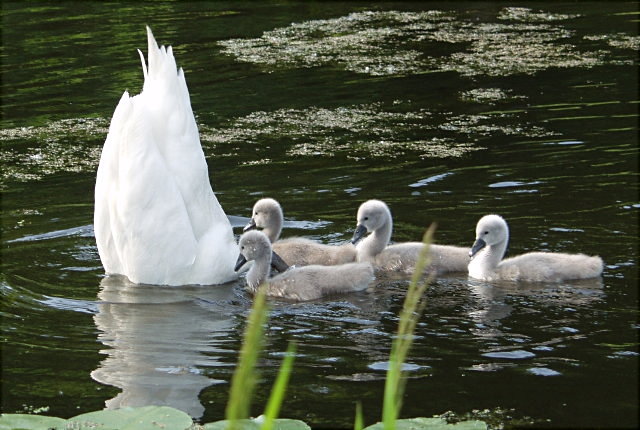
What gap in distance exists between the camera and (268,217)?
26.4 ft

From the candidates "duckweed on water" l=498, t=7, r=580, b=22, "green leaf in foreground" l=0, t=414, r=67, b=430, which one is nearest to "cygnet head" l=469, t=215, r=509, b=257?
"green leaf in foreground" l=0, t=414, r=67, b=430

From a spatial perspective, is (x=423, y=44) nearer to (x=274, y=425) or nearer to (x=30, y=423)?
(x=274, y=425)

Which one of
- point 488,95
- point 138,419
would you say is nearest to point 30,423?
point 138,419

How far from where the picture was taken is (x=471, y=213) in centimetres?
841

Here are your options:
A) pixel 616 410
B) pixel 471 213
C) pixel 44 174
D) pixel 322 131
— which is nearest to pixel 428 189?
pixel 471 213

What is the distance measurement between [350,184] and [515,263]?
2.36m

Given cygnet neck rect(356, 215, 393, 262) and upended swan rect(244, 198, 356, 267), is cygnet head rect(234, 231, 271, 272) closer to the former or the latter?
upended swan rect(244, 198, 356, 267)

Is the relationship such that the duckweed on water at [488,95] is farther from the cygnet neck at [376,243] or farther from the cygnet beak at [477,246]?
the cygnet beak at [477,246]

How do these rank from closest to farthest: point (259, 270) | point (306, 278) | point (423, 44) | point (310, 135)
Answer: point (306, 278) < point (259, 270) < point (310, 135) < point (423, 44)

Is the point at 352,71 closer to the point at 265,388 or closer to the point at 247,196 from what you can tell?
the point at 247,196

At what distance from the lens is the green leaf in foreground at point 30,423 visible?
429cm

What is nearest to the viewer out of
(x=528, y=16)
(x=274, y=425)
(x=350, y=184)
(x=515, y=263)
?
(x=274, y=425)

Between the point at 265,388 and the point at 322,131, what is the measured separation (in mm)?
5701

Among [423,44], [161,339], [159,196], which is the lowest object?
[161,339]
